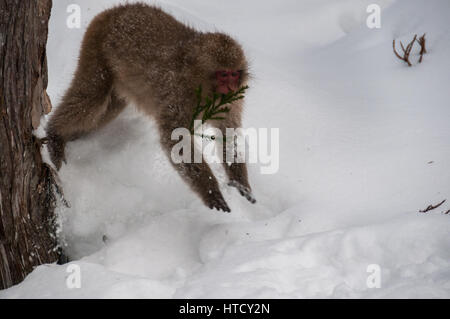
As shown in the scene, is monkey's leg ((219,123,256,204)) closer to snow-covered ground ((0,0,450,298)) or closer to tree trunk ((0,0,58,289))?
snow-covered ground ((0,0,450,298))

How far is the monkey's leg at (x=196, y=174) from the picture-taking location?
3.59m

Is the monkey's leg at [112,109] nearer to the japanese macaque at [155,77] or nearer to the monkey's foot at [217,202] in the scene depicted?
the japanese macaque at [155,77]

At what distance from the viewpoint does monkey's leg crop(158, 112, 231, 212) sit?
11.8ft

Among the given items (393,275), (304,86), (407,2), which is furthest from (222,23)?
(393,275)

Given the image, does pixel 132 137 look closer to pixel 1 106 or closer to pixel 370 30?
pixel 1 106

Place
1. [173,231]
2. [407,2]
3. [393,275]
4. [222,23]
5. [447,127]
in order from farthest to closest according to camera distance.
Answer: [222,23]
[407,2]
[447,127]
[173,231]
[393,275]

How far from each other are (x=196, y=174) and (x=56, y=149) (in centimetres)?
128

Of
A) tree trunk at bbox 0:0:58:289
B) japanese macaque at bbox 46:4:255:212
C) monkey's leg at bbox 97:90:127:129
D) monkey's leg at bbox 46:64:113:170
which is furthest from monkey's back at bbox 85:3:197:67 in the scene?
tree trunk at bbox 0:0:58:289

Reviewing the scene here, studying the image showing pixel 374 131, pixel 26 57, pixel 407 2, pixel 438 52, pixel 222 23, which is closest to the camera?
pixel 26 57

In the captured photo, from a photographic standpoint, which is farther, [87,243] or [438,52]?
[438,52]

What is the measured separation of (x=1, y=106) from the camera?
2674mm

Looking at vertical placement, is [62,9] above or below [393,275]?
above

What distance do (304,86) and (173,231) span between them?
2.78m

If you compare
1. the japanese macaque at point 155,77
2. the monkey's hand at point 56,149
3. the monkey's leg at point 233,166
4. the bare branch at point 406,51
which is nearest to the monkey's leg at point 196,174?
the japanese macaque at point 155,77
